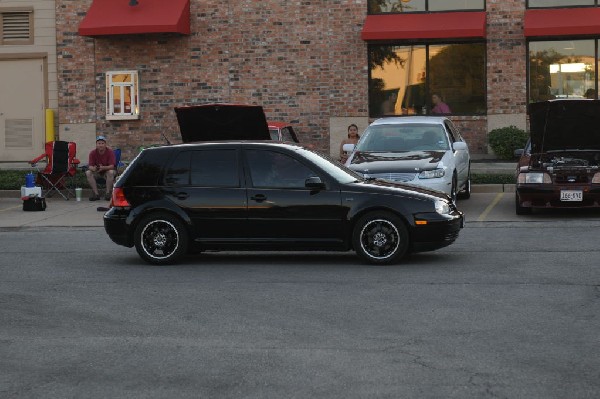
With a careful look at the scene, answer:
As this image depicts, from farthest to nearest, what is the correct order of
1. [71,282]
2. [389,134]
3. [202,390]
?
1. [389,134]
2. [71,282]
3. [202,390]

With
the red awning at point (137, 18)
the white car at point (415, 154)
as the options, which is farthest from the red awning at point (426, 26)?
the white car at point (415, 154)

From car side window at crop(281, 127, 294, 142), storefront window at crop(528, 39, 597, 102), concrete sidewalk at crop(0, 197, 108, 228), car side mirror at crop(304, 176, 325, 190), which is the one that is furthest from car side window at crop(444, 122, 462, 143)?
storefront window at crop(528, 39, 597, 102)

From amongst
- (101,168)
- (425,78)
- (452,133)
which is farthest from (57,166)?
(425,78)

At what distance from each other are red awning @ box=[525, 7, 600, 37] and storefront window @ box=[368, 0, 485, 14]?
4.65 ft

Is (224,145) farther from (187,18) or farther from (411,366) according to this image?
(187,18)

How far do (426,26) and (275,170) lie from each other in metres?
15.2

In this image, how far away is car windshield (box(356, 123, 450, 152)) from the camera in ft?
63.0

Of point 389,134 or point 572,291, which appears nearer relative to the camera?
point 572,291

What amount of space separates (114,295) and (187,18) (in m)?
18.9

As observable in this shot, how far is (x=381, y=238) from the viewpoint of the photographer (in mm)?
12938

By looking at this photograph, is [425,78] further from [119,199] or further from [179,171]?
[119,199]

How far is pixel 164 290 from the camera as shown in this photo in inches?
448

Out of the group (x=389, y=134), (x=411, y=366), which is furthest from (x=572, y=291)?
(x=389, y=134)

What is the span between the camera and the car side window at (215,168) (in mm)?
13406
